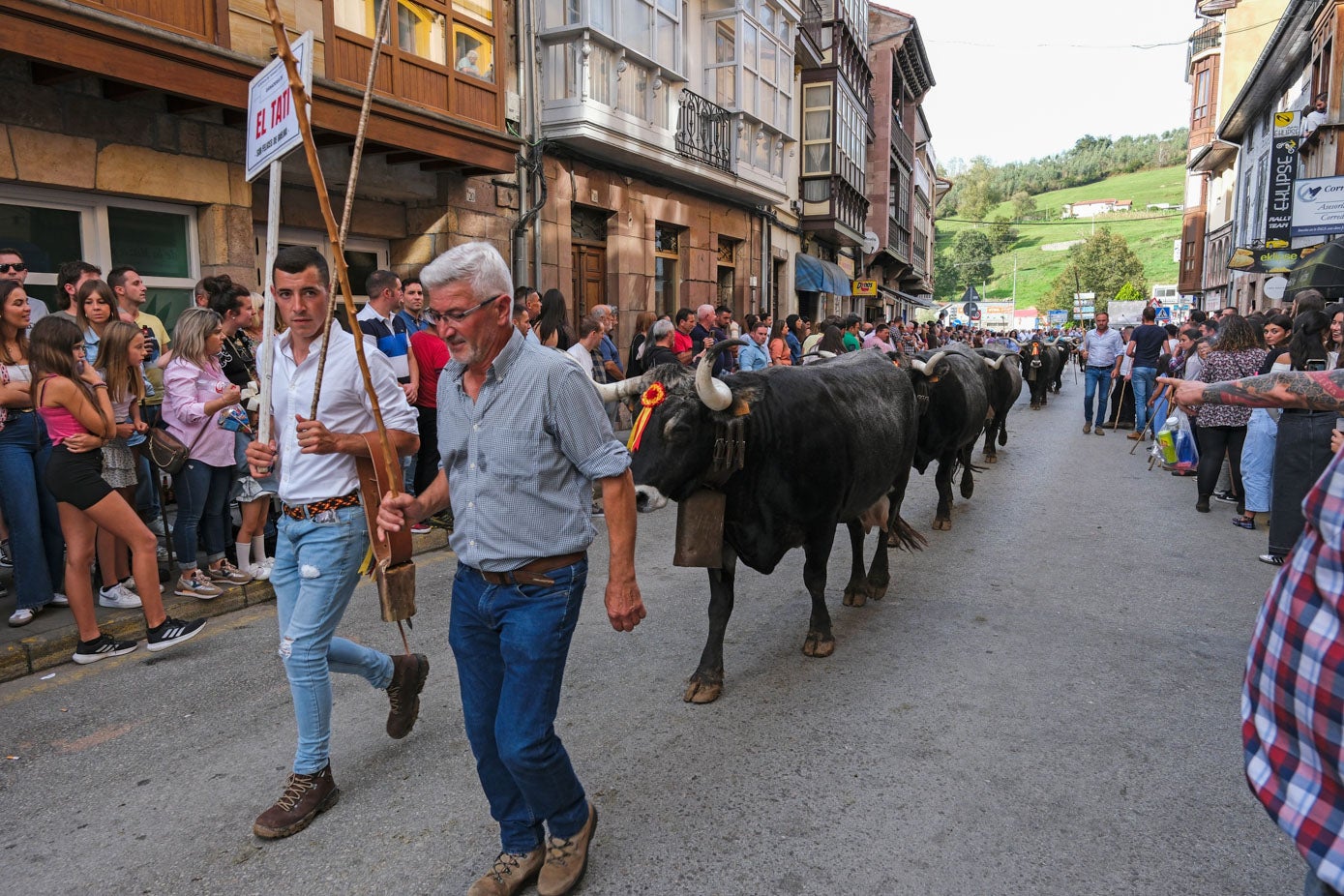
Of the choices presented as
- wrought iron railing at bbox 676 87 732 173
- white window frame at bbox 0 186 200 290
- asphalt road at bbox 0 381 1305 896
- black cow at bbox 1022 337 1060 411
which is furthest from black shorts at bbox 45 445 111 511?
black cow at bbox 1022 337 1060 411

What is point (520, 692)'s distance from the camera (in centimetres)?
247

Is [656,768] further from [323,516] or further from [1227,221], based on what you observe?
[1227,221]

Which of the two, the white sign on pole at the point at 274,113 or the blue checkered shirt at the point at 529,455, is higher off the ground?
the white sign on pole at the point at 274,113

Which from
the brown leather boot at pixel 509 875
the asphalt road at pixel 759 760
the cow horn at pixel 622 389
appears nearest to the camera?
the brown leather boot at pixel 509 875

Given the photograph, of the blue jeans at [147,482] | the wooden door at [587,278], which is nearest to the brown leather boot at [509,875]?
the blue jeans at [147,482]

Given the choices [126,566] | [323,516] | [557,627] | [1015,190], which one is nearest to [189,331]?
[126,566]

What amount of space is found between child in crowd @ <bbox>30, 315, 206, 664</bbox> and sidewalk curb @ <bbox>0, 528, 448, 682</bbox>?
172 mm

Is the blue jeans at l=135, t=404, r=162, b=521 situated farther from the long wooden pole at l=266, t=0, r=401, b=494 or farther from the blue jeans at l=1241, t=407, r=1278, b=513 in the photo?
the blue jeans at l=1241, t=407, r=1278, b=513

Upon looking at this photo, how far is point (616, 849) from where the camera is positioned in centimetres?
292

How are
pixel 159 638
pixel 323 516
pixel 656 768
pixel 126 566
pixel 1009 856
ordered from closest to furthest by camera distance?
pixel 1009 856 < pixel 323 516 < pixel 656 768 < pixel 159 638 < pixel 126 566

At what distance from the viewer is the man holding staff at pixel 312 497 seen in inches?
119

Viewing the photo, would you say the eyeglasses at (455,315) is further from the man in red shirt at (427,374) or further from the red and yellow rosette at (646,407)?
the man in red shirt at (427,374)

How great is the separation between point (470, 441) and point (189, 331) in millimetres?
3884

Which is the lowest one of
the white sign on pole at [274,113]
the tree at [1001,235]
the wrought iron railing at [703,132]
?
the white sign on pole at [274,113]
